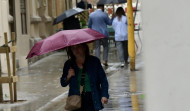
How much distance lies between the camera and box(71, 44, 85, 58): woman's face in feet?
20.1

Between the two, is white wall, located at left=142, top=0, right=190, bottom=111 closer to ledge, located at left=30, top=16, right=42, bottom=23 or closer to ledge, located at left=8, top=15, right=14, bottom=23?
ledge, located at left=8, top=15, right=14, bottom=23

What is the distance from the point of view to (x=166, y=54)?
2246 mm

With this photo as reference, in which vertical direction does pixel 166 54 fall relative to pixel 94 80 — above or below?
above

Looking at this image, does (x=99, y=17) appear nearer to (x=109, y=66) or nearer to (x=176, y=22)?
(x=109, y=66)

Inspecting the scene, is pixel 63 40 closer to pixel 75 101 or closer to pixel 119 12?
pixel 75 101

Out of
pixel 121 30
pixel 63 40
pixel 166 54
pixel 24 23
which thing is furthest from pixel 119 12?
pixel 166 54

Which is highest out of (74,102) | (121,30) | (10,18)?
(10,18)

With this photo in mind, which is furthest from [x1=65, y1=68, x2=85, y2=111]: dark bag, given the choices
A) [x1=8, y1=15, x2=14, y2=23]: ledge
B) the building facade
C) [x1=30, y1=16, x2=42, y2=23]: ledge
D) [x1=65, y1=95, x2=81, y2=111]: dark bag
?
[x1=30, y1=16, x2=42, y2=23]: ledge

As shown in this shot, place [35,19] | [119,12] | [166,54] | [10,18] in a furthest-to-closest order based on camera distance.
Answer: [35,19] → [10,18] → [119,12] → [166,54]

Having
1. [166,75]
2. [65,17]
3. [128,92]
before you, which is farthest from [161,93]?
[65,17]

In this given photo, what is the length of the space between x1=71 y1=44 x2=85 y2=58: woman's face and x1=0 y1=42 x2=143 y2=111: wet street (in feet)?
10.3

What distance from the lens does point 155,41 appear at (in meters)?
2.24

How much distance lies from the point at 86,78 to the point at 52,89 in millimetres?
6735

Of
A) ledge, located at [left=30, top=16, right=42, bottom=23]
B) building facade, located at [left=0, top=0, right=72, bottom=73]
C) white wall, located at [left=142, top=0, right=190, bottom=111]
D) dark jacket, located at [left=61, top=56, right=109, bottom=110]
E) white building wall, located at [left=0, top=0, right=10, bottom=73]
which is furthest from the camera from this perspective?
ledge, located at [left=30, top=16, right=42, bottom=23]
